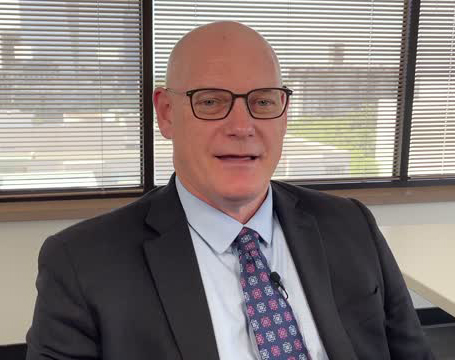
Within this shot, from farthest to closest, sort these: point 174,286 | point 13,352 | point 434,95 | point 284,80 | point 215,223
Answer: point 434,95
point 284,80
point 13,352
point 215,223
point 174,286

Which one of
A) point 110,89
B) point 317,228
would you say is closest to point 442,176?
point 110,89

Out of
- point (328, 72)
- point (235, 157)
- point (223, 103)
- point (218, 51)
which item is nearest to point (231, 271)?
point (235, 157)

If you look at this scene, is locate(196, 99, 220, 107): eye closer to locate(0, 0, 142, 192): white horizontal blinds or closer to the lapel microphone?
the lapel microphone

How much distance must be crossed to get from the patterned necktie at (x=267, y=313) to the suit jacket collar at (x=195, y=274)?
68mm

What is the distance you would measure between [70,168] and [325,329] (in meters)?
1.99

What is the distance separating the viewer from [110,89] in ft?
9.17

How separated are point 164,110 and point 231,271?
41cm

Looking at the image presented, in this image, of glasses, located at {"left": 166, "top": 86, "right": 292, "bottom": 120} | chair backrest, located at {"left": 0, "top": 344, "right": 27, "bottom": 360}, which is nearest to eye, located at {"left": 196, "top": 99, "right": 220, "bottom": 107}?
glasses, located at {"left": 166, "top": 86, "right": 292, "bottom": 120}

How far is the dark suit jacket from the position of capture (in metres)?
1.06

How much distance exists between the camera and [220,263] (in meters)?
1.20

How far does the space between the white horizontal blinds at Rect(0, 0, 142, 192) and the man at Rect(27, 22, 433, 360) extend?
1.59 m

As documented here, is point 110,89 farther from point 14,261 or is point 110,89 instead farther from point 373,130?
point 373,130

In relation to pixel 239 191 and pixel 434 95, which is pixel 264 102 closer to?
pixel 239 191

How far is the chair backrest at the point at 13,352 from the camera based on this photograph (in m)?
2.64
